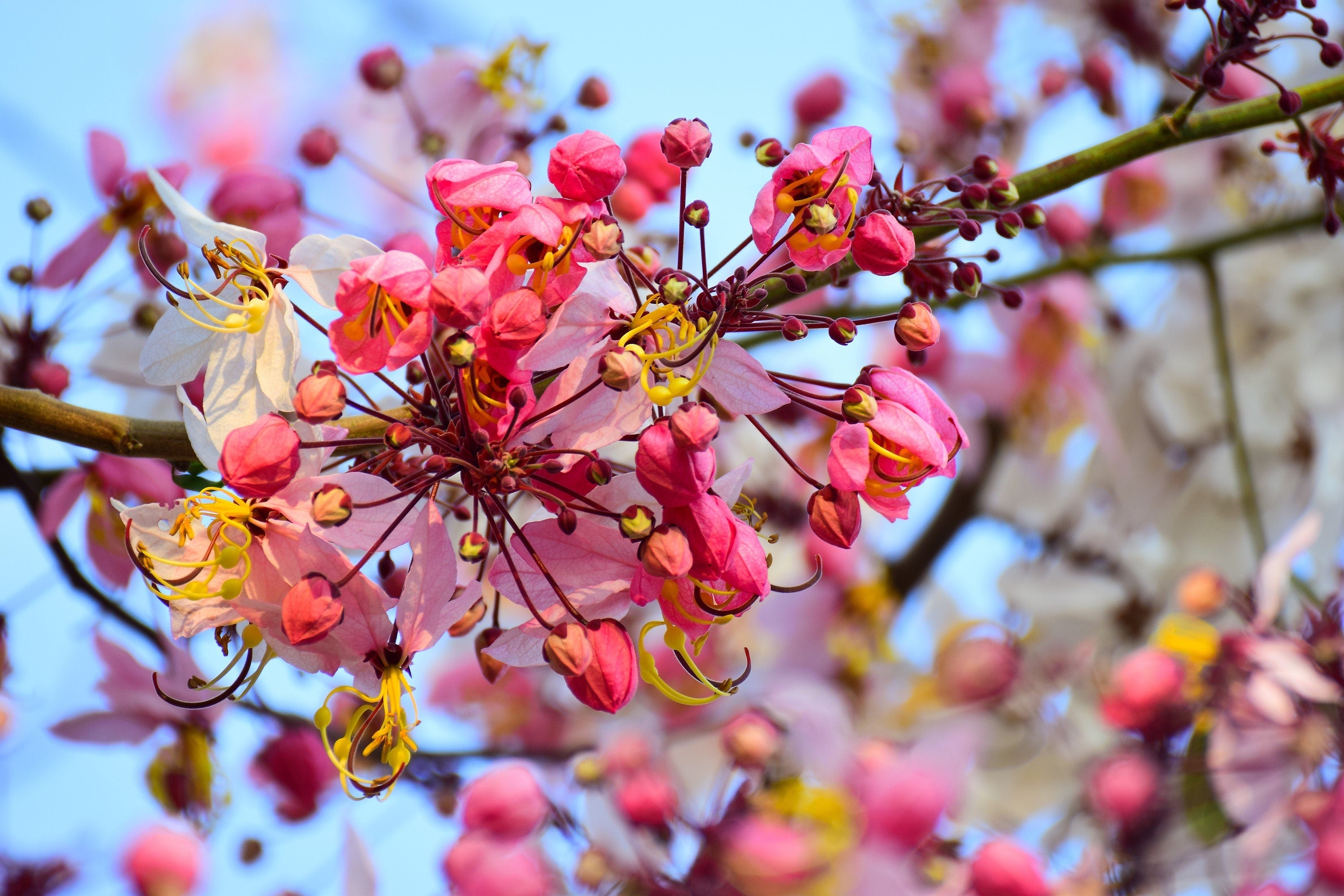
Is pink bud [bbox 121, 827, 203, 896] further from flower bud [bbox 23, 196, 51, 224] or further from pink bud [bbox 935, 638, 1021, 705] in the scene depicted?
pink bud [bbox 935, 638, 1021, 705]

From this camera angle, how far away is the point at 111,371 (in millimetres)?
1146

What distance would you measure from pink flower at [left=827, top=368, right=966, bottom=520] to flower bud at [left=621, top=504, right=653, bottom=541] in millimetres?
116

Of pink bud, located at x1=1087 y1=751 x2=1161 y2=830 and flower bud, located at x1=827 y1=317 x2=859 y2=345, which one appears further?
pink bud, located at x1=1087 y1=751 x2=1161 y2=830

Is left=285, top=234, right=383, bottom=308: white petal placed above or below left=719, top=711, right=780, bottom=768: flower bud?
above

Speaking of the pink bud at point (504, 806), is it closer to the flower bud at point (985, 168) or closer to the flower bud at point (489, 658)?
the flower bud at point (489, 658)

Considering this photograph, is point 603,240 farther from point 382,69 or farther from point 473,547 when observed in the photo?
point 382,69

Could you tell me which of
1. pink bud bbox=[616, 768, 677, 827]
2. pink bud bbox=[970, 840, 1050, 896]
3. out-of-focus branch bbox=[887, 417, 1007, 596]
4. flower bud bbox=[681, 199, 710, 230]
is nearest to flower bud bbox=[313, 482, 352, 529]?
flower bud bbox=[681, 199, 710, 230]

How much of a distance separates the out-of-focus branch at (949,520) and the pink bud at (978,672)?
19 centimetres

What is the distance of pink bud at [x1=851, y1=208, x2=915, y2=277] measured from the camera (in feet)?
2.26

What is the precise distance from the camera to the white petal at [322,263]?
720 mm

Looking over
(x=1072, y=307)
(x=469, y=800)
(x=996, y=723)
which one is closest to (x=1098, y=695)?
(x=996, y=723)

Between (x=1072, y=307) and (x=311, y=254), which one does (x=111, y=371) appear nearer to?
(x=311, y=254)

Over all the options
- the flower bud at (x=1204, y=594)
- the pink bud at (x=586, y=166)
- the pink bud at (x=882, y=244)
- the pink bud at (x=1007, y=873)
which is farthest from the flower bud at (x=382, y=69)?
the flower bud at (x=1204, y=594)

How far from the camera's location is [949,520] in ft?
6.81
